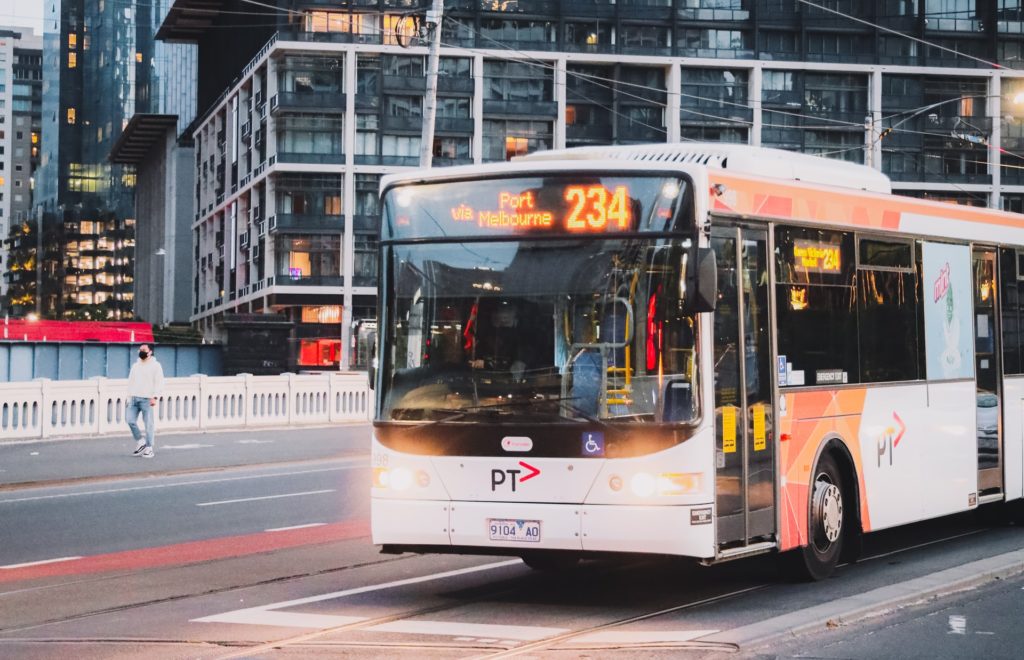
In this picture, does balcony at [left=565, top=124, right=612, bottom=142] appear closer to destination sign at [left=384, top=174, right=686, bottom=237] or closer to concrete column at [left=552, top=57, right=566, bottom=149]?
concrete column at [left=552, top=57, right=566, bottom=149]

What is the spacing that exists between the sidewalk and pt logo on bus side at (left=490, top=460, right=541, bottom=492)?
517 inches

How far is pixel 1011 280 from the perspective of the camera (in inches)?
585

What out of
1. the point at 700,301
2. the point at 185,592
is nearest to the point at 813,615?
the point at 700,301

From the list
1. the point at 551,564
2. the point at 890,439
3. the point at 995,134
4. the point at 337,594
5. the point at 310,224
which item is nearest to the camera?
the point at 337,594

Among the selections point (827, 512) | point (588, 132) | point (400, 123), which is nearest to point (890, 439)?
point (827, 512)

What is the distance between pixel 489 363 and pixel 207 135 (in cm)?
10174

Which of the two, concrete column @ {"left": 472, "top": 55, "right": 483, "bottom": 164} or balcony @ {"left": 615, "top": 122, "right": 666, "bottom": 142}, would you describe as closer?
concrete column @ {"left": 472, "top": 55, "right": 483, "bottom": 164}

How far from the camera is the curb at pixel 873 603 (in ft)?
28.8

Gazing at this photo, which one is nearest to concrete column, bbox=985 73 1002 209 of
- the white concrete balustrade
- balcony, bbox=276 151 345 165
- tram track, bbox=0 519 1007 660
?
balcony, bbox=276 151 345 165

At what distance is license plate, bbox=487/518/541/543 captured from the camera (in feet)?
32.7

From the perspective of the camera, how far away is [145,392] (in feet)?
83.8

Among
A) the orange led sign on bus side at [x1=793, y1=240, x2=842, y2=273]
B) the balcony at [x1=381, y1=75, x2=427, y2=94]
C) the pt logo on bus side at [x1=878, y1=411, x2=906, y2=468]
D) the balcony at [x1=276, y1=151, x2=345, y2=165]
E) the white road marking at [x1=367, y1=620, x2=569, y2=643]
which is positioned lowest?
the white road marking at [x1=367, y1=620, x2=569, y2=643]

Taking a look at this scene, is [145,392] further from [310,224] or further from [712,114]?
[712,114]

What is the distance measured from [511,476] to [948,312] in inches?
209
